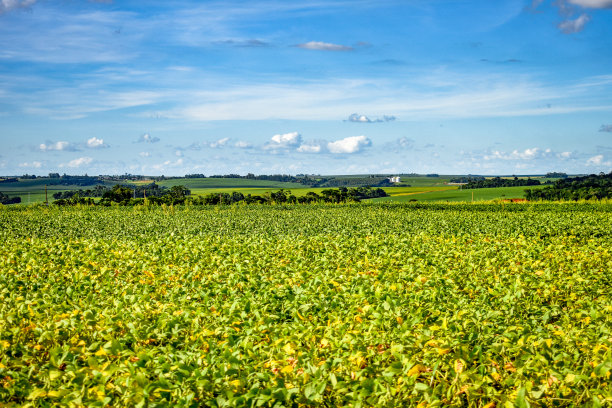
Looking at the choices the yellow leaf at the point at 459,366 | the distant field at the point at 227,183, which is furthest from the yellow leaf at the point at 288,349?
the distant field at the point at 227,183

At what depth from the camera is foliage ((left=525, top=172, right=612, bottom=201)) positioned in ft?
224

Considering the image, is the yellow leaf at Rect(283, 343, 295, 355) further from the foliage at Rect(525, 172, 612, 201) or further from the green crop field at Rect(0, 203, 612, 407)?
the foliage at Rect(525, 172, 612, 201)

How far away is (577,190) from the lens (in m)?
73.6

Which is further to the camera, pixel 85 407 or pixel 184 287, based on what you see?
pixel 184 287

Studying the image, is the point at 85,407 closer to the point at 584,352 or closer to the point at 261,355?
the point at 261,355

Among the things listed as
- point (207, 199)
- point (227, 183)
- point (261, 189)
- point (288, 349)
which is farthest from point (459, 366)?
point (227, 183)

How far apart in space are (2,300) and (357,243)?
1009 cm

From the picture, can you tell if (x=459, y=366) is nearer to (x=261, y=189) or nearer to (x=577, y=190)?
(x=577, y=190)

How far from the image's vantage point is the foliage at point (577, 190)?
68.1 metres

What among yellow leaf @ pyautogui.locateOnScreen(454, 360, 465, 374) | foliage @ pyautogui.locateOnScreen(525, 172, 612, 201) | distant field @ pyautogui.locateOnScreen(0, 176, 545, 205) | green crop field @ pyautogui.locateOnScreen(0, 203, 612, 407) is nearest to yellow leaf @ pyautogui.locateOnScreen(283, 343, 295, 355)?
green crop field @ pyautogui.locateOnScreen(0, 203, 612, 407)

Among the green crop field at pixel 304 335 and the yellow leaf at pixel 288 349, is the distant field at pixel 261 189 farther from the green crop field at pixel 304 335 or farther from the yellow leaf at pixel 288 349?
the yellow leaf at pixel 288 349

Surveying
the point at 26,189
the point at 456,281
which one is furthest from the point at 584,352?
the point at 26,189

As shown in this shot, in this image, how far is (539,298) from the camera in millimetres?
8852

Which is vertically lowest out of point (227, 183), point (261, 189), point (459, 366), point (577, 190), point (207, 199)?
point (459, 366)
